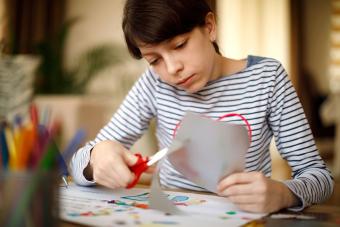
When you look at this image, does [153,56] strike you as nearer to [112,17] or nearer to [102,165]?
[102,165]

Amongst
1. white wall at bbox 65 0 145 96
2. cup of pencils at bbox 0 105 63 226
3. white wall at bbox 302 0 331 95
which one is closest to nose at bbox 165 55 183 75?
cup of pencils at bbox 0 105 63 226

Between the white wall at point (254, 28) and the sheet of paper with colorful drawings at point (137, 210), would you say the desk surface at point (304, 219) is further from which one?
the white wall at point (254, 28)

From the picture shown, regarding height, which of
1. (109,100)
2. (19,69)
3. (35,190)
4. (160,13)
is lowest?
(109,100)

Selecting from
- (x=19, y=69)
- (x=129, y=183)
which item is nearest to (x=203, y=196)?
(x=129, y=183)

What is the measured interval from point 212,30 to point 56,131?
0.57m

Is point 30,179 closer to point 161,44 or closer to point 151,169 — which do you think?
point 151,169

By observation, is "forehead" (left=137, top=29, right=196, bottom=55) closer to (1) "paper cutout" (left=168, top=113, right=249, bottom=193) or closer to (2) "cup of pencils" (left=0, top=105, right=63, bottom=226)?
(1) "paper cutout" (left=168, top=113, right=249, bottom=193)

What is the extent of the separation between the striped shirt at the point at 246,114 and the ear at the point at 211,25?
0.39 feet

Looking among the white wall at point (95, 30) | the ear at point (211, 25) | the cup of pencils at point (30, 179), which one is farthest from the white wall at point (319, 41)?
the cup of pencils at point (30, 179)

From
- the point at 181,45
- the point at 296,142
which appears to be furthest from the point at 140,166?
the point at 296,142

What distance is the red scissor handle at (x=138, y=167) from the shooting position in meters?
0.73

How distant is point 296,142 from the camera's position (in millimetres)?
915

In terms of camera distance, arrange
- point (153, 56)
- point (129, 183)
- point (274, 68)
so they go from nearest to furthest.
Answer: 1. point (129, 183)
2. point (153, 56)
3. point (274, 68)

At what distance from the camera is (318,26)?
6594 millimetres
